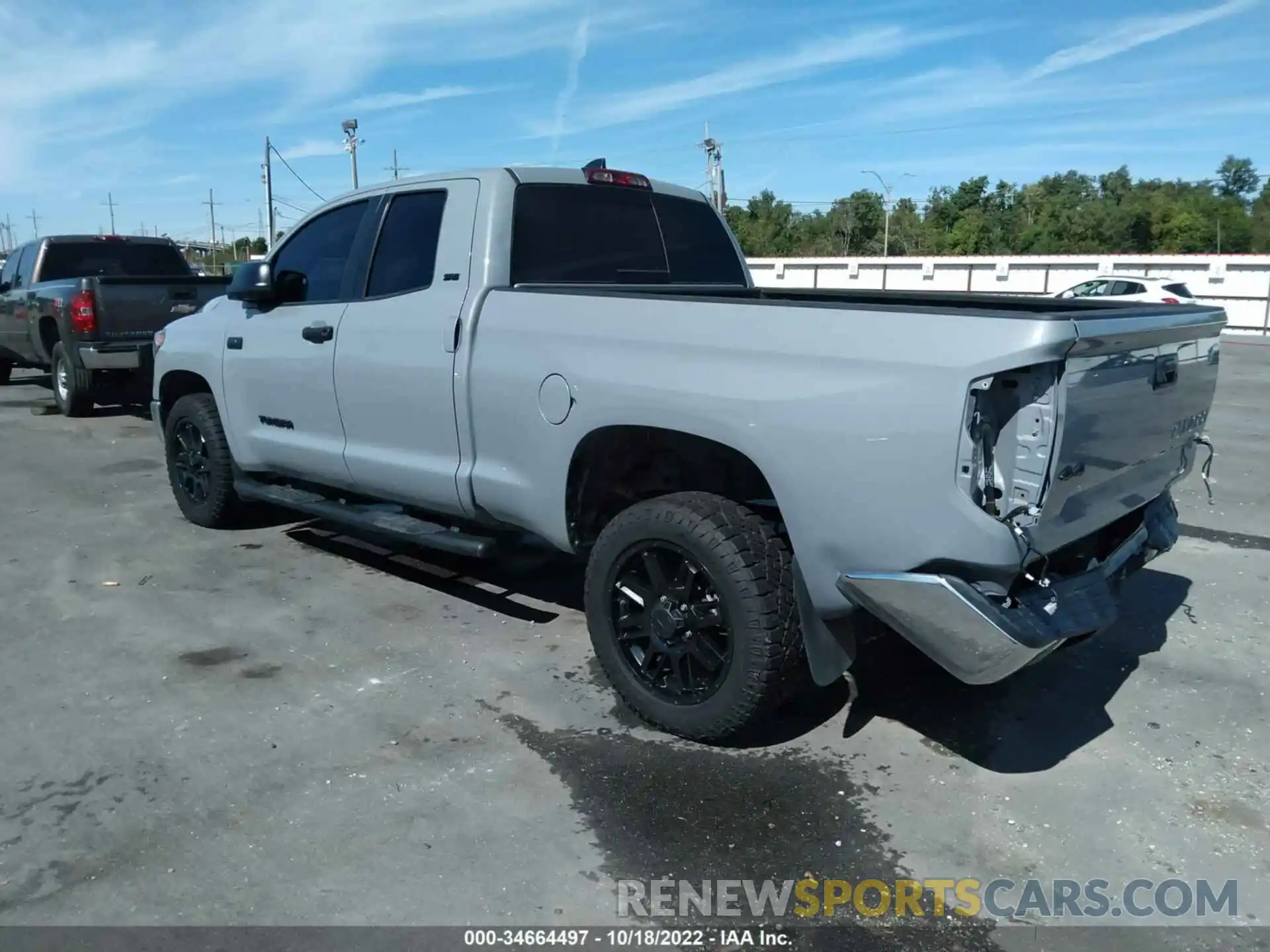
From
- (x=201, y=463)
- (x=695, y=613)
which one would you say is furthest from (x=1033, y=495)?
(x=201, y=463)

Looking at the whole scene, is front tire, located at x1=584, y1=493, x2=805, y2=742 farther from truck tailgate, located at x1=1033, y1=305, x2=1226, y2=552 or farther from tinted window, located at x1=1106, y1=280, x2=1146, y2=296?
tinted window, located at x1=1106, y1=280, x2=1146, y2=296

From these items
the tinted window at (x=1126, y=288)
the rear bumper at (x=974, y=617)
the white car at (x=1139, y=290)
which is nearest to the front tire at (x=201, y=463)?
the rear bumper at (x=974, y=617)

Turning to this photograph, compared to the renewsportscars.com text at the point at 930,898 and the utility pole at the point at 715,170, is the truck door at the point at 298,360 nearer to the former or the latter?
the renewsportscars.com text at the point at 930,898

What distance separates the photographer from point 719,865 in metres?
3.06

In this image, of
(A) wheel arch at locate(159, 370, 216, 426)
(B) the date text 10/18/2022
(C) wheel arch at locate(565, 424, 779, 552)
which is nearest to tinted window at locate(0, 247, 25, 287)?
(A) wheel arch at locate(159, 370, 216, 426)

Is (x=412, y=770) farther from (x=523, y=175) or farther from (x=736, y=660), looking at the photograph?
(x=523, y=175)

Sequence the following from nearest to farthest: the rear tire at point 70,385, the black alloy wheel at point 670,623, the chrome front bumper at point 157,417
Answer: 1. the black alloy wheel at point 670,623
2. the chrome front bumper at point 157,417
3. the rear tire at point 70,385

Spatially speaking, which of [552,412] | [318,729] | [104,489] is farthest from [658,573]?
[104,489]

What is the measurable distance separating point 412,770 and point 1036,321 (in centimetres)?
245

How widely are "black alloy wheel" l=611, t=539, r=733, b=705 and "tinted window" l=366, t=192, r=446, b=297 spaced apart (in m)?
1.73

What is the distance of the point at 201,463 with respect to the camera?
6500 mm

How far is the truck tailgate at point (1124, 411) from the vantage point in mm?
2996

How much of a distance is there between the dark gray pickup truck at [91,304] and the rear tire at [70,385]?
0.4 inches

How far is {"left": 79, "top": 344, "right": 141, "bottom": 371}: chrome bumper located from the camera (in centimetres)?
1098
